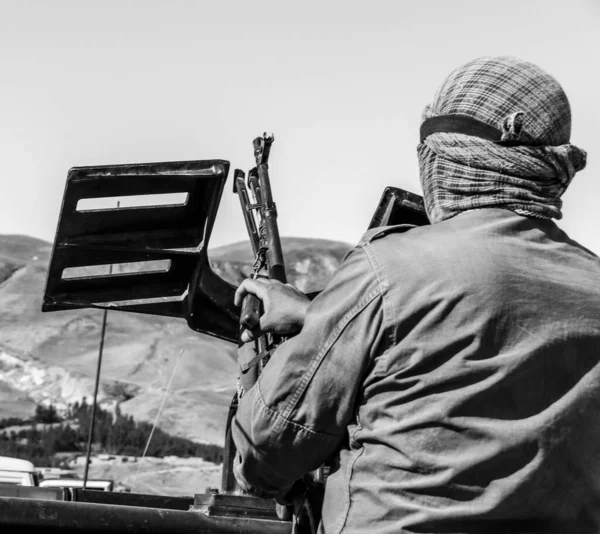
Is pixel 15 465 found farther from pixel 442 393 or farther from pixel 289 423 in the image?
pixel 442 393

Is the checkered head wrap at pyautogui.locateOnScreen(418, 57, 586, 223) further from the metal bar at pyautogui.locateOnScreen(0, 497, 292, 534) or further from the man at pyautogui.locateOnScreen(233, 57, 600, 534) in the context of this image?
the metal bar at pyautogui.locateOnScreen(0, 497, 292, 534)

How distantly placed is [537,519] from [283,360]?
0.55 m

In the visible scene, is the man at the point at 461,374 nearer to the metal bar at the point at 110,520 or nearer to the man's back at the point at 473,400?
the man's back at the point at 473,400

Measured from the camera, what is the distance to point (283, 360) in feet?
6.45

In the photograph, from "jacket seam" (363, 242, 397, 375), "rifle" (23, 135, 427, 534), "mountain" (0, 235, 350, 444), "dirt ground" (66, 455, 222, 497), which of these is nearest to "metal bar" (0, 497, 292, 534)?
"rifle" (23, 135, 427, 534)

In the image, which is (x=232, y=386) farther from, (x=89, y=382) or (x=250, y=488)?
(x=250, y=488)

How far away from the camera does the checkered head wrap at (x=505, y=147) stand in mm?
2066

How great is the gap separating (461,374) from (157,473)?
1544cm

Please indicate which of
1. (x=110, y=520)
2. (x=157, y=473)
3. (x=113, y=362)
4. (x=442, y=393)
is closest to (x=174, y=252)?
(x=110, y=520)

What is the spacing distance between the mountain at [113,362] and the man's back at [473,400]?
1965cm

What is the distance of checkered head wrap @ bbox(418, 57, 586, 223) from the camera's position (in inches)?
81.4

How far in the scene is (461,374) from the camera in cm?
188

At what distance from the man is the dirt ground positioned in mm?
13844

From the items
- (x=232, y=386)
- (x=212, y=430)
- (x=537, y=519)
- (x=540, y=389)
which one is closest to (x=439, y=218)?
(x=540, y=389)
